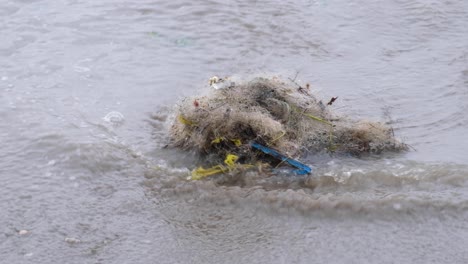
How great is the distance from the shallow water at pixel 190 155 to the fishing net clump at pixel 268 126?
219mm

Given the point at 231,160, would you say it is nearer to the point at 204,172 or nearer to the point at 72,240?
the point at 204,172

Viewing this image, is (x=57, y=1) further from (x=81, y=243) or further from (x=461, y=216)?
(x=461, y=216)

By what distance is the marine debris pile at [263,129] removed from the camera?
20.9 ft

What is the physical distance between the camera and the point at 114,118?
7.71 meters

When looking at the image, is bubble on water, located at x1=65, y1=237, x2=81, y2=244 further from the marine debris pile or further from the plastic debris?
the plastic debris

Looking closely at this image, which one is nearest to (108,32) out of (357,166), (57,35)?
(57,35)

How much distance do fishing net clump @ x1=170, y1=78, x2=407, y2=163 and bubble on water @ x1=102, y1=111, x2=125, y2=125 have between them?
909 mm

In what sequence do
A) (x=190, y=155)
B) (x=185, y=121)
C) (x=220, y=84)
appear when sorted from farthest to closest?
(x=220, y=84) < (x=190, y=155) < (x=185, y=121)

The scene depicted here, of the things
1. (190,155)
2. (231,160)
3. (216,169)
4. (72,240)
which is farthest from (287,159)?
(72,240)

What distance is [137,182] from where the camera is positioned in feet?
21.1

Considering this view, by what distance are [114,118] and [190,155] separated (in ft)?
4.71

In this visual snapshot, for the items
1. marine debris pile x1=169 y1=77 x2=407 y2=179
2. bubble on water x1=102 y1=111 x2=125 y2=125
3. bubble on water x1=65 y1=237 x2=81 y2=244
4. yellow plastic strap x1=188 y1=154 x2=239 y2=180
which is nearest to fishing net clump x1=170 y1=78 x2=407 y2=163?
marine debris pile x1=169 y1=77 x2=407 y2=179

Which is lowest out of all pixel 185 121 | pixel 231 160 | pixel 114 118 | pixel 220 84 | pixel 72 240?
pixel 72 240

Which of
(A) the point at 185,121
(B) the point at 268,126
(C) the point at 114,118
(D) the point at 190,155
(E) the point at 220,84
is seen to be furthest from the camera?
(C) the point at 114,118
